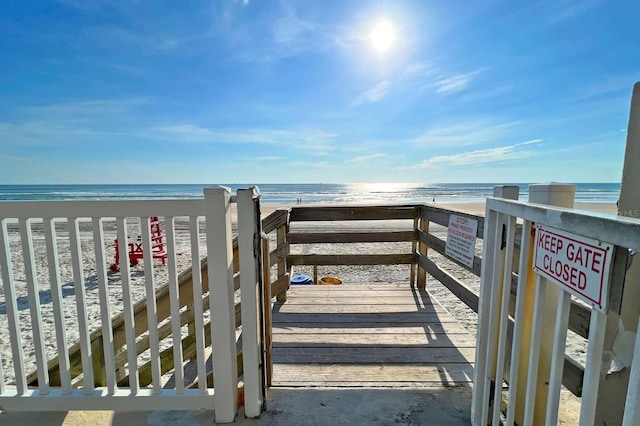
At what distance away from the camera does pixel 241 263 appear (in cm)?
157

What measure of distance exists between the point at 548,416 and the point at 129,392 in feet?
6.04

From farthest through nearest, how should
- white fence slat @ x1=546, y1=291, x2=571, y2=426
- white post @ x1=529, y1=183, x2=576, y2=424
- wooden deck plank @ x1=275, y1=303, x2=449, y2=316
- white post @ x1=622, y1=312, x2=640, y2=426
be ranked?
wooden deck plank @ x1=275, y1=303, x2=449, y2=316
white post @ x1=529, y1=183, x2=576, y2=424
white fence slat @ x1=546, y1=291, x2=571, y2=426
white post @ x1=622, y1=312, x2=640, y2=426

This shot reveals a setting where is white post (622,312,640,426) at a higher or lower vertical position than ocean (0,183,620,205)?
higher

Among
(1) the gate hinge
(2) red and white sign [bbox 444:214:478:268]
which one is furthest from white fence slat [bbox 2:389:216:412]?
(2) red and white sign [bbox 444:214:478:268]

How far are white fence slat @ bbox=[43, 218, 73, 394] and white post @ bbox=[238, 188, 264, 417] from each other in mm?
827

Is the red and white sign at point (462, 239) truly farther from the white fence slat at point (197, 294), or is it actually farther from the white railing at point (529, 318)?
the white fence slat at point (197, 294)

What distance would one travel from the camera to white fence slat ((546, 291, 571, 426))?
90cm

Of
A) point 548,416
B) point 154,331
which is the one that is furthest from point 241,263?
point 548,416

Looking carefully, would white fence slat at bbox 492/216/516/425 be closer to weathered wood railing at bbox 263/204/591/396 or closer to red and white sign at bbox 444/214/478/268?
red and white sign at bbox 444/214/478/268

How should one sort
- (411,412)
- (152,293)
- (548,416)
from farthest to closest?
(411,412) → (152,293) → (548,416)

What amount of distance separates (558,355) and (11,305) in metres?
2.33

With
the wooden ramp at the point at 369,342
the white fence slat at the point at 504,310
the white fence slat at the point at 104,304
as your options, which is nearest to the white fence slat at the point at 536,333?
the white fence slat at the point at 504,310

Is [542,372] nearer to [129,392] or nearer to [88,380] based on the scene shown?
[129,392]

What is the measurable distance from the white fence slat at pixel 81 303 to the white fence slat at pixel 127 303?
17 centimetres
